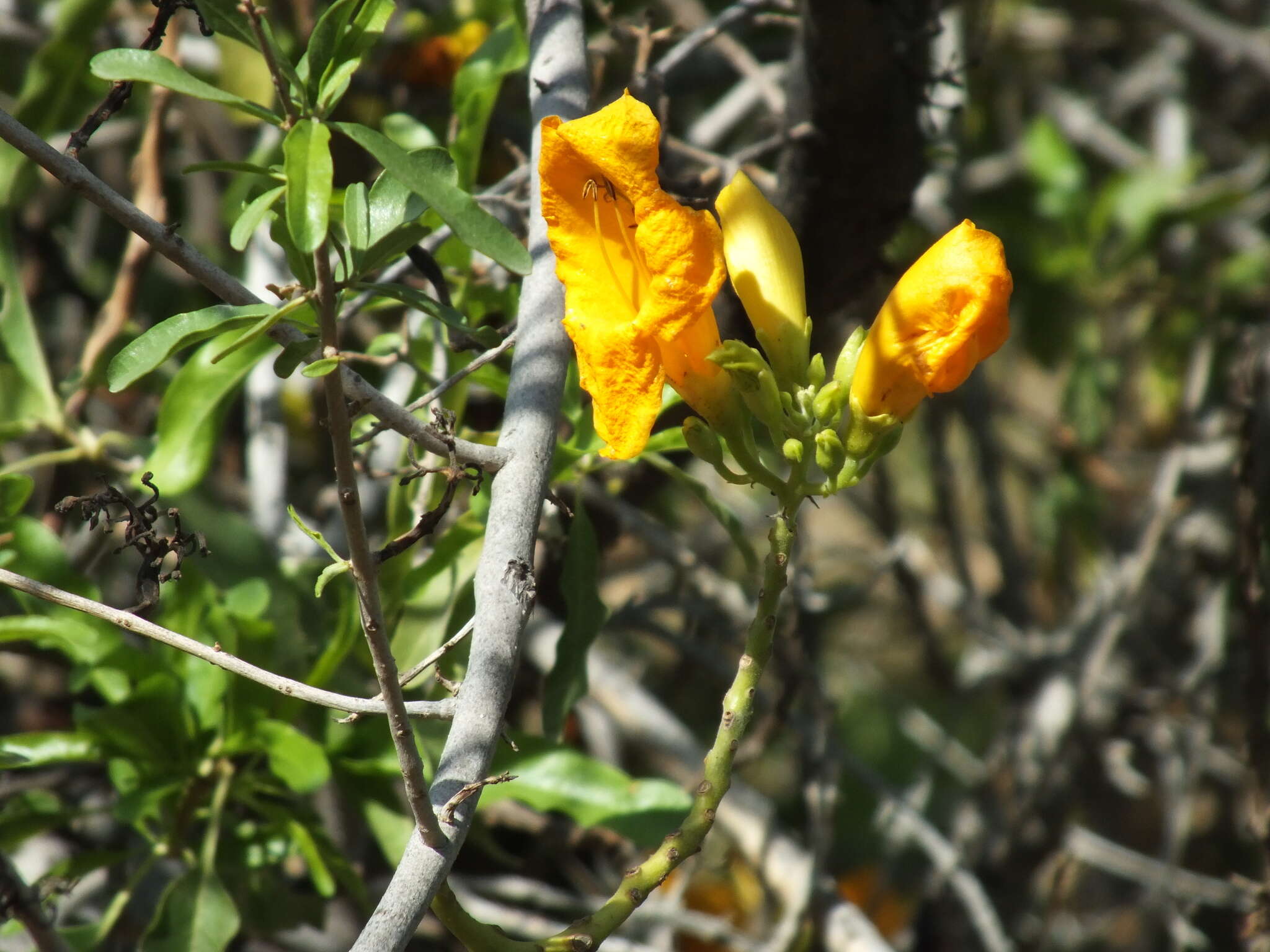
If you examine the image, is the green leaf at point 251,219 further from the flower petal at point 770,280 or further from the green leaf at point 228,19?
the flower petal at point 770,280

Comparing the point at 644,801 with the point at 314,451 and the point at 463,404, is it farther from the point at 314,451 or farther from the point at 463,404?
the point at 314,451

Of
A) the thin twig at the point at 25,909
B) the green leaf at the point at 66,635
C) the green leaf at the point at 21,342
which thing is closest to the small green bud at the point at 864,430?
the green leaf at the point at 66,635

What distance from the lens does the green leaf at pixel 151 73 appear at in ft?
3.24

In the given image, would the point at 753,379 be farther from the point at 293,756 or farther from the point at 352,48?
the point at 293,756

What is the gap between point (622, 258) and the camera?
3.58 feet

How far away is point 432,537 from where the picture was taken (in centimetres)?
172

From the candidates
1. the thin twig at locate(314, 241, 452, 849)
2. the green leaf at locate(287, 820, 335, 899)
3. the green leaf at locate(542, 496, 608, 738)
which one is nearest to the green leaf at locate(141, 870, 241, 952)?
the green leaf at locate(287, 820, 335, 899)

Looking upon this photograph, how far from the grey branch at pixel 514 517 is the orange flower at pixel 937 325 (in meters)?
0.34

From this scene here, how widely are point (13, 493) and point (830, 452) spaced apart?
1.11m

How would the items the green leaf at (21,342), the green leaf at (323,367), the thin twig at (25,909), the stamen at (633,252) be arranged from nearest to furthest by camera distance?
the green leaf at (323,367) → the stamen at (633,252) → the thin twig at (25,909) → the green leaf at (21,342)

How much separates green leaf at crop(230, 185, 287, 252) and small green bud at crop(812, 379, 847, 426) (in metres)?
0.57

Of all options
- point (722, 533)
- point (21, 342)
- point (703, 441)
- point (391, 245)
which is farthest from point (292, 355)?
point (722, 533)

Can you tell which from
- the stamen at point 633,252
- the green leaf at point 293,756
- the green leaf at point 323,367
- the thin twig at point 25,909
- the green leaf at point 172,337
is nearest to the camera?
the green leaf at point 323,367

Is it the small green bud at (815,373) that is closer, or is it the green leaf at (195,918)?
the small green bud at (815,373)
